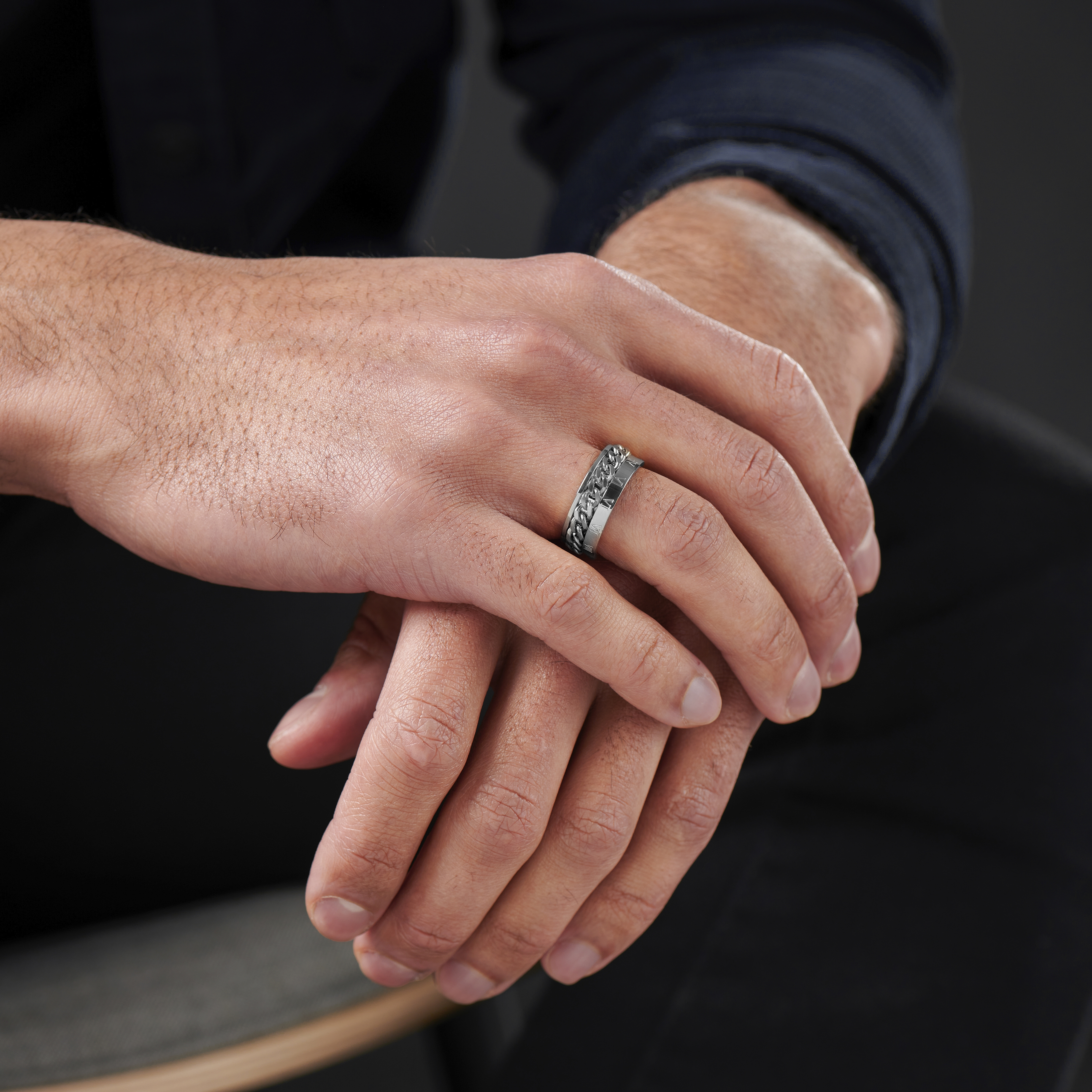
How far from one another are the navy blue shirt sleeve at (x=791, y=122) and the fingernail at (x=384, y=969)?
0.44 m

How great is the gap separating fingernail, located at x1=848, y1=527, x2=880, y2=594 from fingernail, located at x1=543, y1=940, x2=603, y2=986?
0.26 metres

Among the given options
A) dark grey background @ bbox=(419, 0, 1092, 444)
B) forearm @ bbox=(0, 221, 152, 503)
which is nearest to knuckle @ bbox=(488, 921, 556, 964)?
forearm @ bbox=(0, 221, 152, 503)

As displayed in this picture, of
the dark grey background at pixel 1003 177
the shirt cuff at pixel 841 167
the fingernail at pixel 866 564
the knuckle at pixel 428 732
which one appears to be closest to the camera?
the knuckle at pixel 428 732

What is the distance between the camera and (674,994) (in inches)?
27.6

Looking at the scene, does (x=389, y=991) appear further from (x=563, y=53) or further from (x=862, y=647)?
(x=563, y=53)

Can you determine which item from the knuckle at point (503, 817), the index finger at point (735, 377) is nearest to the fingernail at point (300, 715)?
the knuckle at point (503, 817)

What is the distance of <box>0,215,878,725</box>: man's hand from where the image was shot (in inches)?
18.2

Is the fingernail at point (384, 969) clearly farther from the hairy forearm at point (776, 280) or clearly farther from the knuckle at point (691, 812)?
the hairy forearm at point (776, 280)

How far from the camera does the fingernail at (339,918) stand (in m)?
0.46

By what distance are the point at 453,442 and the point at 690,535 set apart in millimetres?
125

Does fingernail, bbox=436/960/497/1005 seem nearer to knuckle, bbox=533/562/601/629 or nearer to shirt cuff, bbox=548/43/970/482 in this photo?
knuckle, bbox=533/562/601/629

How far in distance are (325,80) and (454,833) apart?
0.74 metres

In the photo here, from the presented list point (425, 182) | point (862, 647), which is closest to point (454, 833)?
point (862, 647)

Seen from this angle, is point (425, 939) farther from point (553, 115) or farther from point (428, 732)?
point (553, 115)
